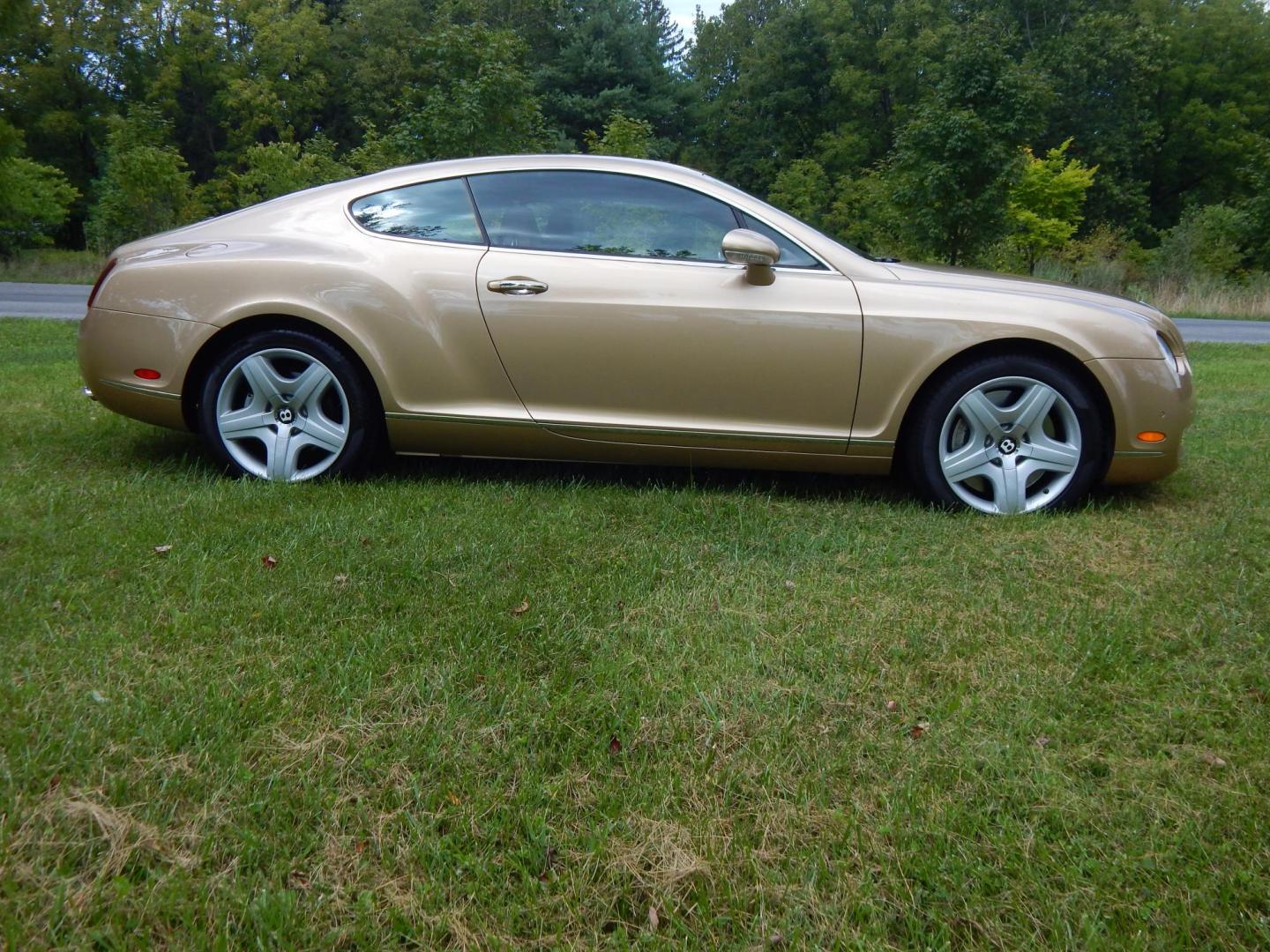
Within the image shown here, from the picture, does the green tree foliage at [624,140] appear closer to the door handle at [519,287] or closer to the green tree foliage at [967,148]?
the green tree foliage at [967,148]

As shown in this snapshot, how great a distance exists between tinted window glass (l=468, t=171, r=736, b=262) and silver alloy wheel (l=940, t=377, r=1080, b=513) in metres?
1.29

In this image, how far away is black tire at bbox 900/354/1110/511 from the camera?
4383mm

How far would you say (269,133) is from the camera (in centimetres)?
4734

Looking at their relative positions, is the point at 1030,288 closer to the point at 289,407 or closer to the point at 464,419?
the point at 464,419

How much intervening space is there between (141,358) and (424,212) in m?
1.41

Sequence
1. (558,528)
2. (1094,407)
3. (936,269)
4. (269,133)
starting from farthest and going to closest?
(269,133), (936,269), (1094,407), (558,528)

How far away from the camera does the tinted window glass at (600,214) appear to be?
448 centimetres

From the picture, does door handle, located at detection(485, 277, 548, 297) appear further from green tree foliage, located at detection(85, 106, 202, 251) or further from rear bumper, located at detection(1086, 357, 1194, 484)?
green tree foliage, located at detection(85, 106, 202, 251)

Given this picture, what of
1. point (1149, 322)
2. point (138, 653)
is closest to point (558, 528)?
point (138, 653)

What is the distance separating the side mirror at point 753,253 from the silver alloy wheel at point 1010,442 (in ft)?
3.27

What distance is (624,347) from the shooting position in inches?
172

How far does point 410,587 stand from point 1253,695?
2.43 m

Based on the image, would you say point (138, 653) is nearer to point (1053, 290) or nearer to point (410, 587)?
point (410, 587)

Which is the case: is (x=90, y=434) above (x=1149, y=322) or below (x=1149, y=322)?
below
